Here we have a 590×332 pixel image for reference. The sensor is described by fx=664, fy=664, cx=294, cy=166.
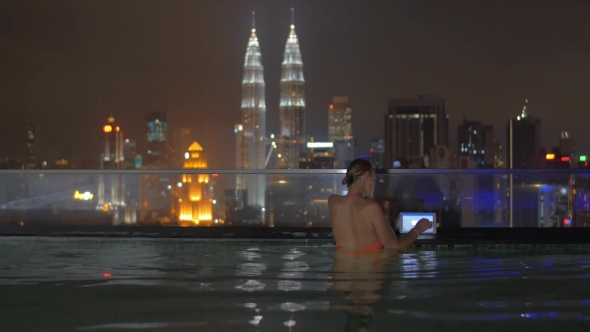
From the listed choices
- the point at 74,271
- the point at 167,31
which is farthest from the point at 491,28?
the point at 74,271

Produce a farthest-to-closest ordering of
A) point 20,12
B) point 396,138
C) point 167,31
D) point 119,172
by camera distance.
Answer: point 396,138
point 167,31
point 20,12
point 119,172

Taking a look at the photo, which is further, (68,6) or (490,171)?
(68,6)

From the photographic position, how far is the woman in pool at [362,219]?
4.94m

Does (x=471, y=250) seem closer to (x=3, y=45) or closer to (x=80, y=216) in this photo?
(x=80, y=216)

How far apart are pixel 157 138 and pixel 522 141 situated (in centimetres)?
3860

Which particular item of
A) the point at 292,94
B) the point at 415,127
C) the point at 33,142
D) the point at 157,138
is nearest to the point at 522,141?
the point at 415,127

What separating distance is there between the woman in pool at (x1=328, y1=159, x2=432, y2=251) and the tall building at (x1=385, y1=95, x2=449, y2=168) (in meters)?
47.2

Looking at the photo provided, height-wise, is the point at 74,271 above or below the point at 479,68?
below

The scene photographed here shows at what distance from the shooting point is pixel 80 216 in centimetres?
954

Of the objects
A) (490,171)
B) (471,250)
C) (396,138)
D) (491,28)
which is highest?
(491,28)

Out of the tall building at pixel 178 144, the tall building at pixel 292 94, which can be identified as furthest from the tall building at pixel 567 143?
the tall building at pixel 292 94

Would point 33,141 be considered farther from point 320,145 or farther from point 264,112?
point 264,112

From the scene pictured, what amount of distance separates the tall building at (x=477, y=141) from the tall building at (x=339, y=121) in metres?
26.1

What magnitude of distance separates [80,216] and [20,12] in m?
16.9
